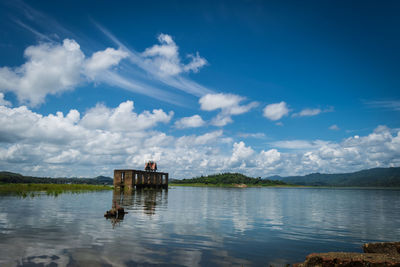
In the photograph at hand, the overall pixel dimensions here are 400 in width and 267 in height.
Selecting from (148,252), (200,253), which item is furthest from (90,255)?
(200,253)

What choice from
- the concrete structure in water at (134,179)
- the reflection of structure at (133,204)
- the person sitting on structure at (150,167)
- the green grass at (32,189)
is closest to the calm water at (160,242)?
the reflection of structure at (133,204)

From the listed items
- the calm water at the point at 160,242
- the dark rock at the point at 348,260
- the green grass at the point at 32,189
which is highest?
the dark rock at the point at 348,260

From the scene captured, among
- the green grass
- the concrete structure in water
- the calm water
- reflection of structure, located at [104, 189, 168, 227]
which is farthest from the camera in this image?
the concrete structure in water

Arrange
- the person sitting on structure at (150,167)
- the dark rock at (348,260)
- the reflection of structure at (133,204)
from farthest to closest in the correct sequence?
the person sitting on structure at (150,167) < the reflection of structure at (133,204) < the dark rock at (348,260)

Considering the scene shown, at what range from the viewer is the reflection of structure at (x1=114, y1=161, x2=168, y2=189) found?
297 feet

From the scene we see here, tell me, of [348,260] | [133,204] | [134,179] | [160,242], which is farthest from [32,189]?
[348,260]

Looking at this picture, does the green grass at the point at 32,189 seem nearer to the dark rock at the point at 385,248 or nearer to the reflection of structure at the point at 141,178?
the reflection of structure at the point at 141,178

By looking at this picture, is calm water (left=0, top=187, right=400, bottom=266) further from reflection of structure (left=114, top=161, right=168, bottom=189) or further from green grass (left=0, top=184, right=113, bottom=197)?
reflection of structure (left=114, top=161, right=168, bottom=189)

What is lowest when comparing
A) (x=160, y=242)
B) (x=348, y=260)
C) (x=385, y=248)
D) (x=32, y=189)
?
(x=32, y=189)

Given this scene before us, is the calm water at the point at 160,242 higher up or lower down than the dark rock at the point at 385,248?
lower down

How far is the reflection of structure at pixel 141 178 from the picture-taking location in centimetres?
9056

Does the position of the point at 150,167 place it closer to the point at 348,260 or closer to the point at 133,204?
the point at 133,204

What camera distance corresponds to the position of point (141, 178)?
320 ft

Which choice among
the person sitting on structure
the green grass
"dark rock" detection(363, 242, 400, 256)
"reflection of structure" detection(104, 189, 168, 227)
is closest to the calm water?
"reflection of structure" detection(104, 189, 168, 227)
